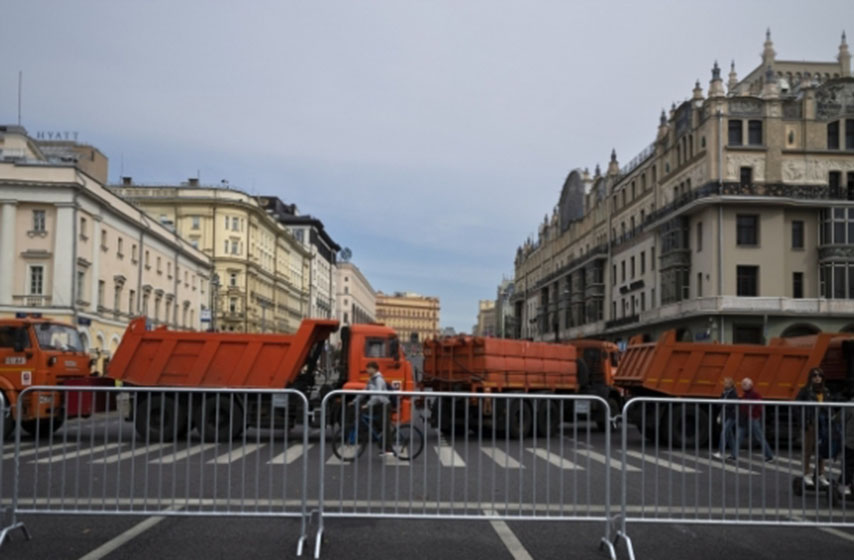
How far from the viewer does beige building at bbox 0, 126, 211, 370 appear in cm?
4569

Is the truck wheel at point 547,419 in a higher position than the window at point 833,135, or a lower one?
lower

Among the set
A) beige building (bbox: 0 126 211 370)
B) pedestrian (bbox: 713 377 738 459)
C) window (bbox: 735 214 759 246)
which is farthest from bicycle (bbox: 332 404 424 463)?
window (bbox: 735 214 759 246)

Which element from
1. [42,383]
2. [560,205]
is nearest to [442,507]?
[42,383]

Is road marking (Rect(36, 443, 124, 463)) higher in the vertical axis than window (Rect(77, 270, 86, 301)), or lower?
lower

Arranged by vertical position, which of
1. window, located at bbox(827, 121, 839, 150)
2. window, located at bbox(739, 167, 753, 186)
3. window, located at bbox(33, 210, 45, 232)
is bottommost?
window, located at bbox(33, 210, 45, 232)

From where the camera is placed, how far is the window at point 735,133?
5194 centimetres

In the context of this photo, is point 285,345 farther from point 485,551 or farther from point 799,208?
point 799,208

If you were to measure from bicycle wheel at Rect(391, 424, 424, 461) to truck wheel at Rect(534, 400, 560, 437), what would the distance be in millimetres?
1285

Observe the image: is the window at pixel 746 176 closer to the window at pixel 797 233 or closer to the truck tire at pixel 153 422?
the window at pixel 797 233

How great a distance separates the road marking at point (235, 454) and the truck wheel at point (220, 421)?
0.20m

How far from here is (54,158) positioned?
56531 millimetres

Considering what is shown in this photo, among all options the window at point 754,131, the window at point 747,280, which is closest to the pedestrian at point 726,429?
the window at point 747,280

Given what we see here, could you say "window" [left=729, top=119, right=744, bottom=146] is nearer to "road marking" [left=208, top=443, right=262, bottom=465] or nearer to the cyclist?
the cyclist

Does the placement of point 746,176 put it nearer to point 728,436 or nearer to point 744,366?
point 744,366
